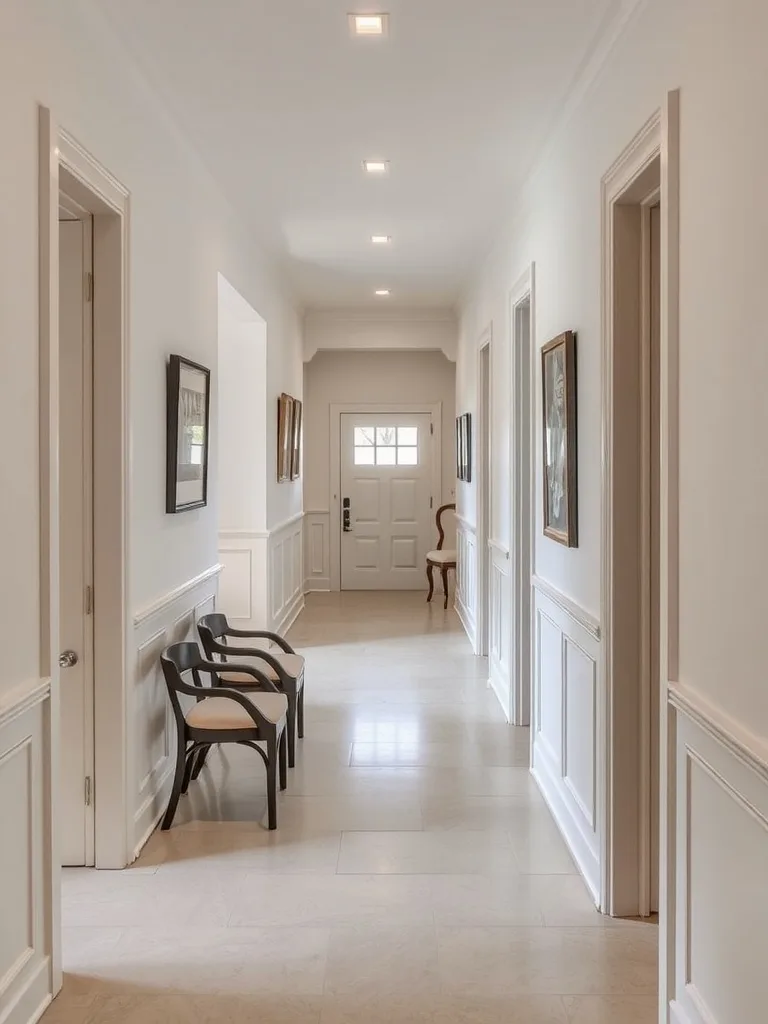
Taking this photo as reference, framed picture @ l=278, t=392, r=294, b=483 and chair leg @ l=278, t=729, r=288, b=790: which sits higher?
framed picture @ l=278, t=392, r=294, b=483

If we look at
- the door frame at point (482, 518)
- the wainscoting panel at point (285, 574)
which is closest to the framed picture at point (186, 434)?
the wainscoting panel at point (285, 574)

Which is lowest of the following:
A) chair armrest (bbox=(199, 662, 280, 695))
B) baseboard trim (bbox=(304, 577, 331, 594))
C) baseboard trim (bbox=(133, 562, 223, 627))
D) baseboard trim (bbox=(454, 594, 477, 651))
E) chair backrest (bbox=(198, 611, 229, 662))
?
baseboard trim (bbox=(454, 594, 477, 651))

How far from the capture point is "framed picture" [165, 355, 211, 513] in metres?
3.82

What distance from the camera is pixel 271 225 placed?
562cm

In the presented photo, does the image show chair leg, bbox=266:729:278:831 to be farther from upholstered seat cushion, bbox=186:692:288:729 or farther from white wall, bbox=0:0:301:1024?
white wall, bbox=0:0:301:1024

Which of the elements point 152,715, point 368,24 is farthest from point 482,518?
point 368,24

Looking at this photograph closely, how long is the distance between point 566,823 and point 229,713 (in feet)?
4.66

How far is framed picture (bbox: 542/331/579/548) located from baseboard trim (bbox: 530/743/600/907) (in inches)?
41.4

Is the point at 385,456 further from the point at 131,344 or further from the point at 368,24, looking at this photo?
the point at 368,24

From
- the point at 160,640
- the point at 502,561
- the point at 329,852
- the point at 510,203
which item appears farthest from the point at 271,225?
the point at 329,852

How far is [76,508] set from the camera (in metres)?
3.18

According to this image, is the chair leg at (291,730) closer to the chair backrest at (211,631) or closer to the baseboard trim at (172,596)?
the chair backrest at (211,631)

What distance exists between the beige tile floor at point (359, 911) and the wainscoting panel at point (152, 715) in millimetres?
137

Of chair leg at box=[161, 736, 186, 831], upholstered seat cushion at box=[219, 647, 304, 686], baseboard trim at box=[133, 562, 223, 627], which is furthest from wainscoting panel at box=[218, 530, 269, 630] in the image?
chair leg at box=[161, 736, 186, 831]
